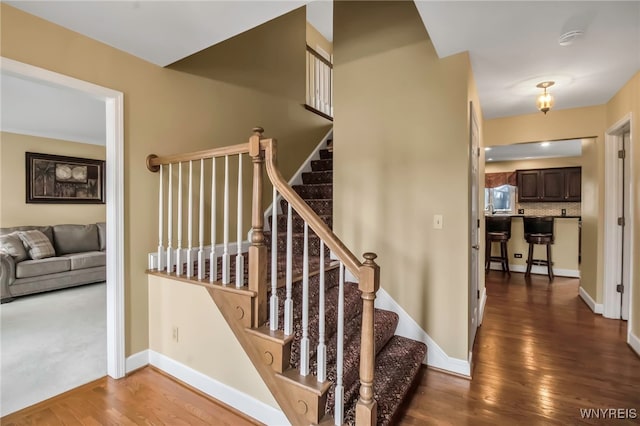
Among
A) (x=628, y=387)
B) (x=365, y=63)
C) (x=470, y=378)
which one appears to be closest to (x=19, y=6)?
(x=365, y=63)

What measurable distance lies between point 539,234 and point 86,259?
7.70 metres

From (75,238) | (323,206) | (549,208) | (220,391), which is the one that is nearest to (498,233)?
(549,208)

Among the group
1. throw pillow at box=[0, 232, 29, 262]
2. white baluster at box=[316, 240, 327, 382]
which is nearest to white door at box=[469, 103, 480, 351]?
white baluster at box=[316, 240, 327, 382]

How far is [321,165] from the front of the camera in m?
4.21

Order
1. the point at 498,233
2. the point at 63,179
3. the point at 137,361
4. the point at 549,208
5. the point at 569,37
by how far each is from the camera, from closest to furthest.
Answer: the point at 569,37, the point at 137,361, the point at 63,179, the point at 498,233, the point at 549,208

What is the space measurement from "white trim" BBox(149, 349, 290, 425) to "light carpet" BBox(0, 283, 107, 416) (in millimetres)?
448

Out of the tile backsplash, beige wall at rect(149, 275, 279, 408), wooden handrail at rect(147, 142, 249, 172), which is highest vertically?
wooden handrail at rect(147, 142, 249, 172)

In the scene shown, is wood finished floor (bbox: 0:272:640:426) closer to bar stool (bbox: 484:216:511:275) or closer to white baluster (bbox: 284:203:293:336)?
white baluster (bbox: 284:203:293:336)

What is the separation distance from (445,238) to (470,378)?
1.04m

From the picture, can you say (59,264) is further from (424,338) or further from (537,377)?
(537,377)

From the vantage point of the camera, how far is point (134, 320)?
2326mm

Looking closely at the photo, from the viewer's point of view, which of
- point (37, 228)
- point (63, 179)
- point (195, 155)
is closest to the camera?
point (195, 155)

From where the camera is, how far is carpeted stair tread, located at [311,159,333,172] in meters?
4.14

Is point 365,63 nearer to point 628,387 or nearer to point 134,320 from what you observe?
point 134,320
